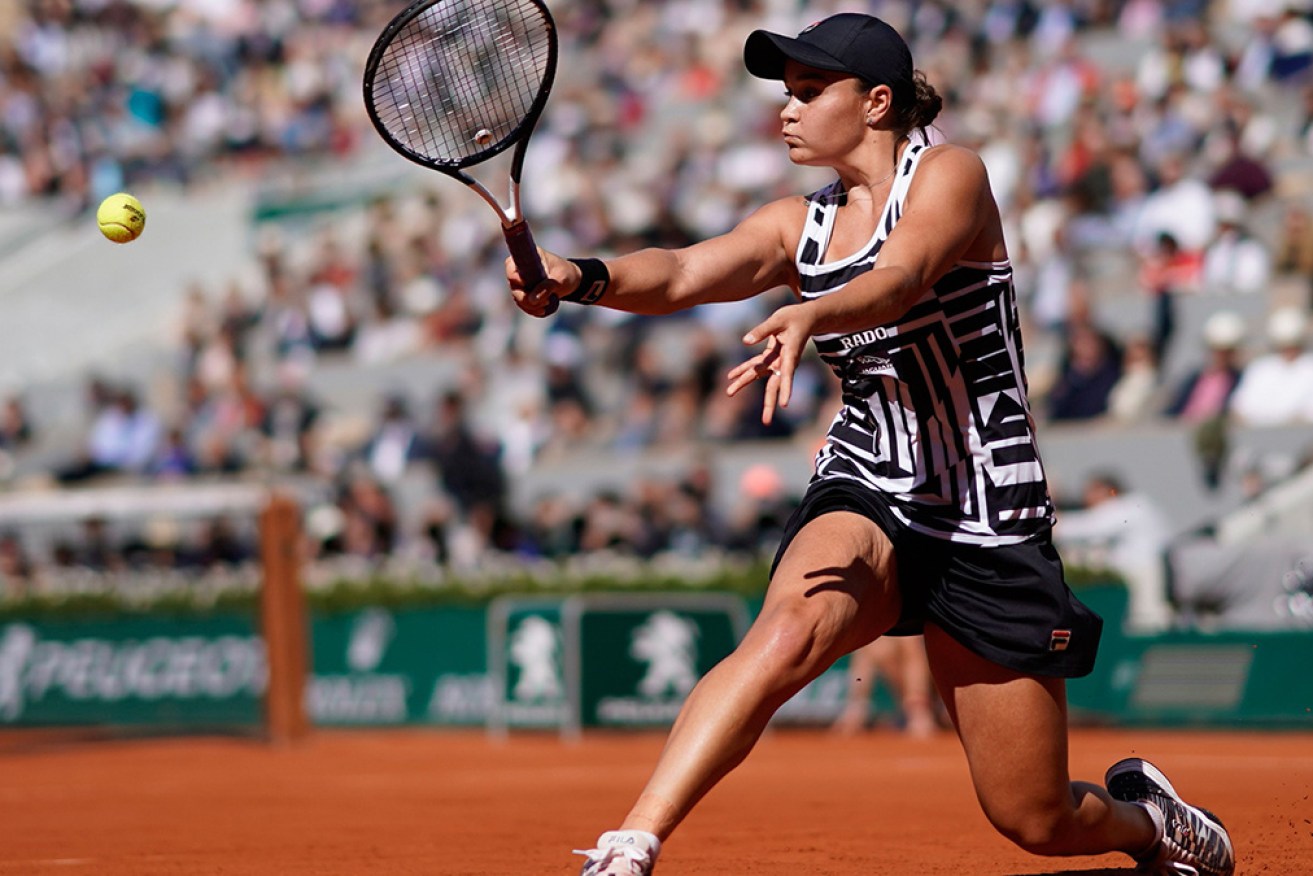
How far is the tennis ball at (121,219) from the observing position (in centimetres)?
742

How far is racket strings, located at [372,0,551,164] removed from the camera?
5.89m

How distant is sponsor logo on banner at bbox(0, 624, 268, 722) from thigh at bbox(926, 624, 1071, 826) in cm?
1186

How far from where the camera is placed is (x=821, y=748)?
1395cm

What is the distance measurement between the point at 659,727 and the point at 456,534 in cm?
415

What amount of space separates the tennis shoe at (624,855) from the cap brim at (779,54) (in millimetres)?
2031

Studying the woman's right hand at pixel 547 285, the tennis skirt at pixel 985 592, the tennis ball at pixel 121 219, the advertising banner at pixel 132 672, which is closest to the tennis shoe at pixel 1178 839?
the tennis skirt at pixel 985 592

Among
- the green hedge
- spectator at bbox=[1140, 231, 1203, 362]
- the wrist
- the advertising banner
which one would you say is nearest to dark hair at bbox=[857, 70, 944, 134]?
the wrist

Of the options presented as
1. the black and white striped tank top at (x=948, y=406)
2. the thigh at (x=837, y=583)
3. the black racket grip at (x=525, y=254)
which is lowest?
the thigh at (x=837, y=583)

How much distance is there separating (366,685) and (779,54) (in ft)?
40.8

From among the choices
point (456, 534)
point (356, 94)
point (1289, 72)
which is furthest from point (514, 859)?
point (356, 94)

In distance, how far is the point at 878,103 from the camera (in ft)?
18.3

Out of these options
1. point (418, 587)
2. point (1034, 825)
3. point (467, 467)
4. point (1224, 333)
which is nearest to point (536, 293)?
point (1034, 825)

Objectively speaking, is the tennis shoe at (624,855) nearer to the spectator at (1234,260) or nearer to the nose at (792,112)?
the nose at (792,112)

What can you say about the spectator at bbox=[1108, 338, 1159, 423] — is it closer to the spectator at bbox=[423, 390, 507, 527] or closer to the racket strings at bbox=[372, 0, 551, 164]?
the spectator at bbox=[423, 390, 507, 527]
